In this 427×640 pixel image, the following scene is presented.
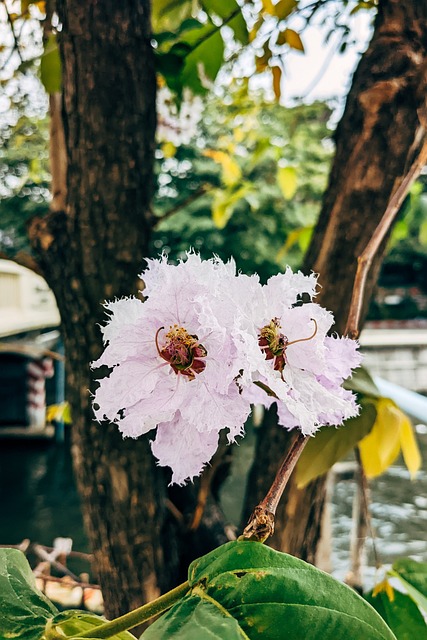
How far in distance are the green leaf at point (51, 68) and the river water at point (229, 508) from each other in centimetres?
442

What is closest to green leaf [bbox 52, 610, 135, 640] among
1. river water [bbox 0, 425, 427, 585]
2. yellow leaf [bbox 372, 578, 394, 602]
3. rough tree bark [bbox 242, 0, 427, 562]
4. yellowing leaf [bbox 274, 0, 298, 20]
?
yellow leaf [bbox 372, 578, 394, 602]

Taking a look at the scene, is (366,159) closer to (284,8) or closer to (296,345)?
(284,8)

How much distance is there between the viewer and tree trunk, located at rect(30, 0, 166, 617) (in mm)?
729

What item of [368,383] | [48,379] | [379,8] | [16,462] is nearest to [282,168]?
[379,8]

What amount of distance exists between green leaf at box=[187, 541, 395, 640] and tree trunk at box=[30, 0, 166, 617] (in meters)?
0.47

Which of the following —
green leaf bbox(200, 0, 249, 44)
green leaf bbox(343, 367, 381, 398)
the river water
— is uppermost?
green leaf bbox(200, 0, 249, 44)

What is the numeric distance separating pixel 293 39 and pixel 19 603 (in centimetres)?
96

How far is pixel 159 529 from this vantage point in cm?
78

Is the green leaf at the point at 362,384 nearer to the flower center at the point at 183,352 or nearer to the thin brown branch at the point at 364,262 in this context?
the thin brown branch at the point at 364,262

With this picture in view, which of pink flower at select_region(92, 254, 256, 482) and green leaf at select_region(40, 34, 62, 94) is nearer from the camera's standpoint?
pink flower at select_region(92, 254, 256, 482)

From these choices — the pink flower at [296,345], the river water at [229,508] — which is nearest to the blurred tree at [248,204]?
the river water at [229,508]

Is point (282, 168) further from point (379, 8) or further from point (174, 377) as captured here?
point (174, 377)

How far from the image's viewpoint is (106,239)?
75 centimetres

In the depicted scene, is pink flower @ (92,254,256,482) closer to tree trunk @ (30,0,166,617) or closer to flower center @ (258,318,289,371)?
flower center @ (258,318,289,371)
